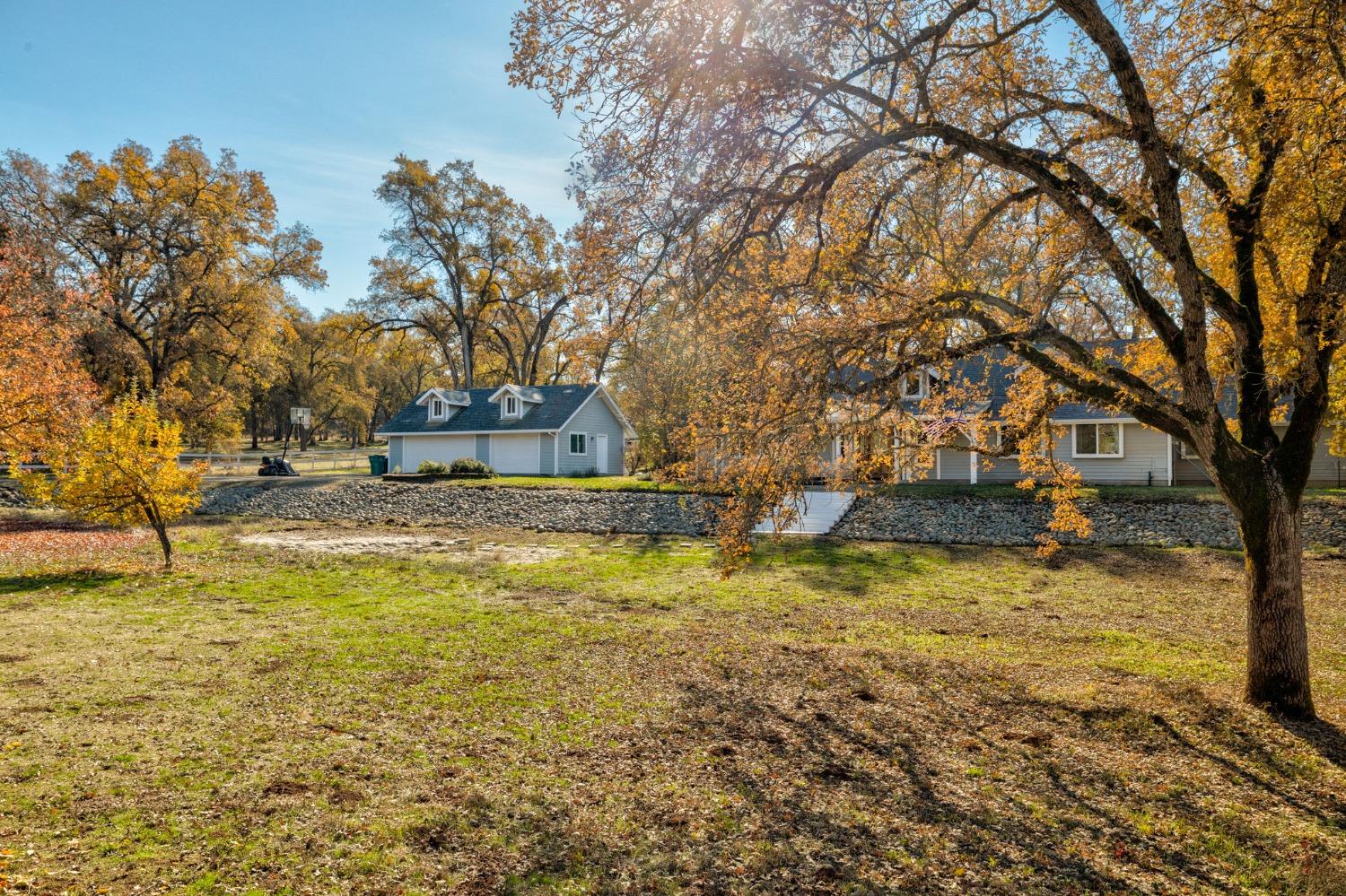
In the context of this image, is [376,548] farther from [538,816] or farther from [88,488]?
Answer: [538,816]

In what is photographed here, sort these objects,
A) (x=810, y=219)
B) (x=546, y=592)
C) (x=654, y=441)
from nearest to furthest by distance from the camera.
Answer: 1. (x=810, y=219)
2. (x=546, y=592)
3. (x=654, y=441)

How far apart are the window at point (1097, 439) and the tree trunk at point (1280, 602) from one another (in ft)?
69.9

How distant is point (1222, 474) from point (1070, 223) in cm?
252

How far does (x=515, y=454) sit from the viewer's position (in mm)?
35719

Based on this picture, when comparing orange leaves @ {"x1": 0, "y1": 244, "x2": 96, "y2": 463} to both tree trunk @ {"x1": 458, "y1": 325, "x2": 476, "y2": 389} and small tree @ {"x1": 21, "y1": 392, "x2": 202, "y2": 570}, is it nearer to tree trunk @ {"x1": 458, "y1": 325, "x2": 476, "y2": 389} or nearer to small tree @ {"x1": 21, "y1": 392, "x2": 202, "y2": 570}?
small tree @ {"x1": 21, "y1": 392, "x2": 202, "y2": 570}

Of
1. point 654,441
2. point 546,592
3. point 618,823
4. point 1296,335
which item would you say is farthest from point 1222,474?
point 654,441

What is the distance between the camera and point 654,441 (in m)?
29.2

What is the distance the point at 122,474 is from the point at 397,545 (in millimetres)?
6240

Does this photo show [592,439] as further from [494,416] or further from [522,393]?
[494,416]

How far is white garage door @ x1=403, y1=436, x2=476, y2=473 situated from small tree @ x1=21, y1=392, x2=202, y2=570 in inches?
935

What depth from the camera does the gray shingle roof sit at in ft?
115

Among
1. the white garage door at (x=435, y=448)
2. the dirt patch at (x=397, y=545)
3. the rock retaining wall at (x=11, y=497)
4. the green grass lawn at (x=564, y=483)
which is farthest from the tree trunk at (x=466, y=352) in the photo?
the dirt patch at (x=397, y=545)

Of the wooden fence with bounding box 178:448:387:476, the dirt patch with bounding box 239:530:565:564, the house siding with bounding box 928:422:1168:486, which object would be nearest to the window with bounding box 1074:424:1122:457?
the house siding with bounding box 928:422:1168:486

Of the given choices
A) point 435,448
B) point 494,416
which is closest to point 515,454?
point 494,416
